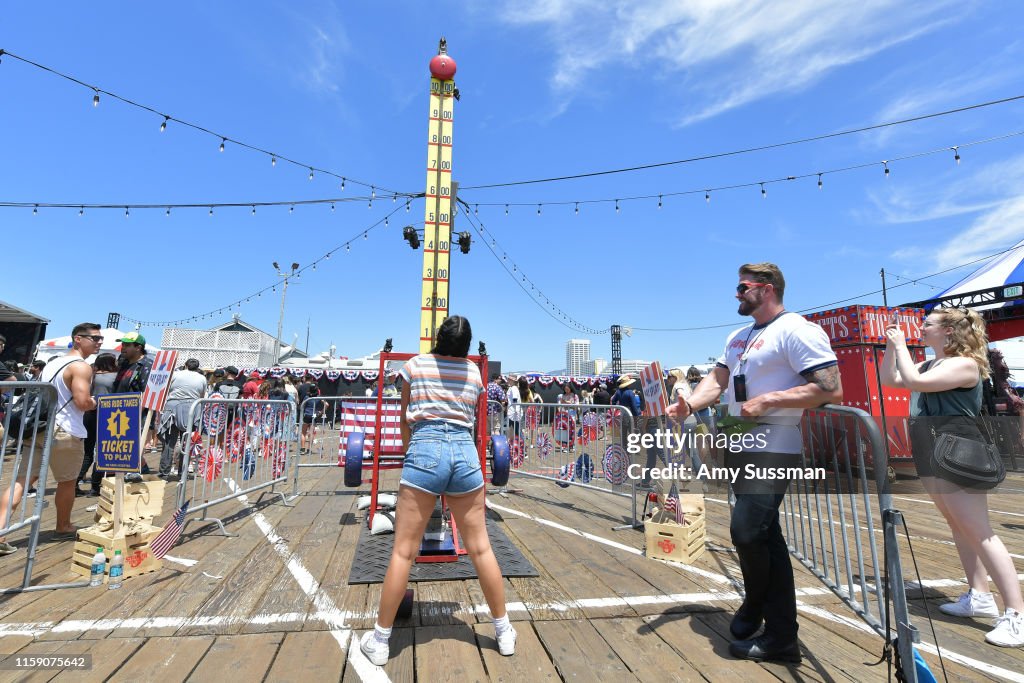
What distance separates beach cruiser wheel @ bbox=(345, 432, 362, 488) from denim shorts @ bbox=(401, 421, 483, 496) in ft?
6.07

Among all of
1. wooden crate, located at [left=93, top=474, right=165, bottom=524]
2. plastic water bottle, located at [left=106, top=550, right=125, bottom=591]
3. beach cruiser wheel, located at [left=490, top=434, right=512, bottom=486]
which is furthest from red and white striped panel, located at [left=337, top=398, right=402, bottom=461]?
plastic water bottle, located at [left=106, top=550, right=125, bottom=591]

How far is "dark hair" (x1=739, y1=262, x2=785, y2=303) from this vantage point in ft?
8.29

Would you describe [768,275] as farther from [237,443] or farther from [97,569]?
[237,443]

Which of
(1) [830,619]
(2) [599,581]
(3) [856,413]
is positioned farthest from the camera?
(2) [599,581]

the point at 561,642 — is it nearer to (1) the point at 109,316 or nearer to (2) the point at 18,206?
(2) the point at 18,206

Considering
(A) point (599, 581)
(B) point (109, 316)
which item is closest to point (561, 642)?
(A) point (599, 581)

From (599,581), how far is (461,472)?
174cm

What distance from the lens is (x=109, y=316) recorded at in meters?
44.8

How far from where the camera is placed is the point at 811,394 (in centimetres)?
216

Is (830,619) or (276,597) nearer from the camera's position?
(830,619)

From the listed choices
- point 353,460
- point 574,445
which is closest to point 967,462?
point 353,460

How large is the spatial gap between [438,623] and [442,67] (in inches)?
448

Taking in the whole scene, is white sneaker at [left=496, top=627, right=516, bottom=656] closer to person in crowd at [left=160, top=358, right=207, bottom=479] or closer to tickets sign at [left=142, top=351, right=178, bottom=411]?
tickets sign at [left=142, top=351, right=178, bottom=411]

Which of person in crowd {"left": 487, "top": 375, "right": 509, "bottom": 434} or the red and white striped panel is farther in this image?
person in crowd {"left": 487, "top": 375, "right": 509, "bottom": 434}
